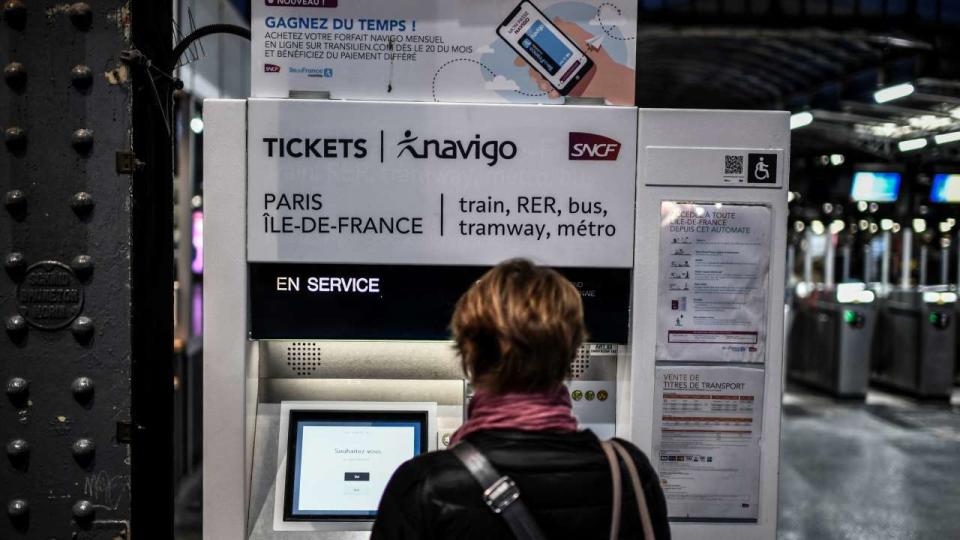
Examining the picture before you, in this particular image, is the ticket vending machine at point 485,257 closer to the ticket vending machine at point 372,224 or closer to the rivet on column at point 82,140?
the ticket vending machine at point 372,224

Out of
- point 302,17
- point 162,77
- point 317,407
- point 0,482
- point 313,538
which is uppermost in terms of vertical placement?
point 302,17

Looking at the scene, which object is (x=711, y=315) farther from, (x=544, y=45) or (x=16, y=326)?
(x=16, y=326)

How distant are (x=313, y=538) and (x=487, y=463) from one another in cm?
119

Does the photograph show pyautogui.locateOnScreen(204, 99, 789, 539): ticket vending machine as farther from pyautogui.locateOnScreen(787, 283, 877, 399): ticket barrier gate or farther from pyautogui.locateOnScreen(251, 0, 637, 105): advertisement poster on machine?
pyautogui.locateOnScreen(787, 283, 877, 399): ticket barrier gate

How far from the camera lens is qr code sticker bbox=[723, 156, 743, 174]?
243 cm

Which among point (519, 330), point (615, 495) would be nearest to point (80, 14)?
point (519, 330)

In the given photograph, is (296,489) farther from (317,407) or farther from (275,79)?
(275,79)

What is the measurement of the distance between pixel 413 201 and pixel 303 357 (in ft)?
2.08

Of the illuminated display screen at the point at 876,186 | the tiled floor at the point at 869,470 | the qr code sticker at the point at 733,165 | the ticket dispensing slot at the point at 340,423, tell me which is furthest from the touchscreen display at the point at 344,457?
the illuminated display screen at the point at 876,186

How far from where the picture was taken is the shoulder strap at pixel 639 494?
5.04 feet

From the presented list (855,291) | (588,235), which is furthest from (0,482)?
(855,291)

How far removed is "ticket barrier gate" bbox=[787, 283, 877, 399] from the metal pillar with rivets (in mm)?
9854

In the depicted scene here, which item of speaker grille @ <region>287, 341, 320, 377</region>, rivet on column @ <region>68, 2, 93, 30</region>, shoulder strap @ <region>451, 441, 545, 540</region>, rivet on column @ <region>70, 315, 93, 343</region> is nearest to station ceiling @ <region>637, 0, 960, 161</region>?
speaker grille @ <region>287, 341, 320, 377</region>

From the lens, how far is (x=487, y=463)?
1.47 meters
